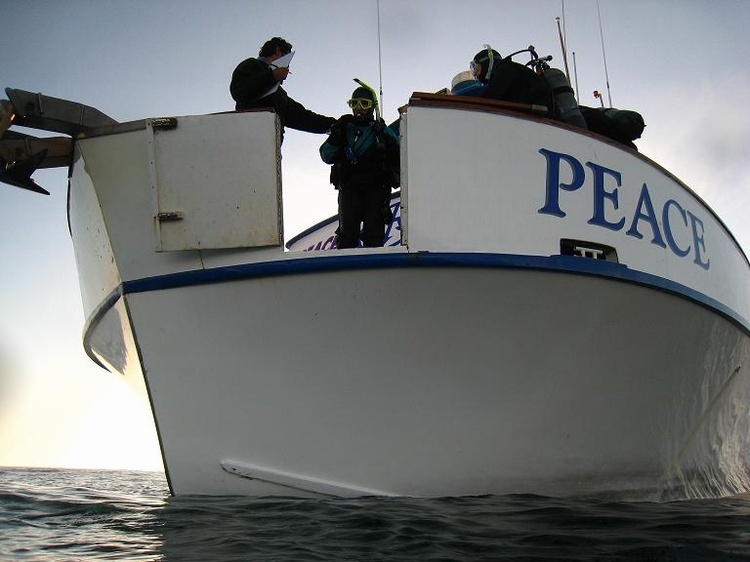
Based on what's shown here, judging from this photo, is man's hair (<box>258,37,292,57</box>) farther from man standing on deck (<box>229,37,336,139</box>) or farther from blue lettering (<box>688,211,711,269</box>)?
blue lettering (<box>688,211,711,269</box>)

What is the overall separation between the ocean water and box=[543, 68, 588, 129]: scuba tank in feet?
7.20

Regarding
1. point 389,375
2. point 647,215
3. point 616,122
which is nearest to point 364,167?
point 389,375

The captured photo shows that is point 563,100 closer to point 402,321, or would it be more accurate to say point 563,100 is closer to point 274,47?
point 274,47

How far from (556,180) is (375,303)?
1.12 m

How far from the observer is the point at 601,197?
409cm

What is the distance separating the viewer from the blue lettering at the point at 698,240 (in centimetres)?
470

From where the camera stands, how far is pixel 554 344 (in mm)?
3883

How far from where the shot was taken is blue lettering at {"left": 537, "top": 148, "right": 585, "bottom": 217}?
12.8 feet

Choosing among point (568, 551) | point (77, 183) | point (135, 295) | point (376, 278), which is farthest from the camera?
point (77, 183)

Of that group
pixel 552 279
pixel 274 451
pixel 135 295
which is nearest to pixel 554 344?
pixel 552 279

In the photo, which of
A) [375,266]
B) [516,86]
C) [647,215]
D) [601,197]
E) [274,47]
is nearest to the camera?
[375,266]

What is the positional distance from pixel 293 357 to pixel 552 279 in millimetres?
1296

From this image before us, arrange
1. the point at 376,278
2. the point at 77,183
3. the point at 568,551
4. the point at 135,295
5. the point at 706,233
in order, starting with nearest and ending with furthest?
the point at 568,551 < the point at 376,278 < the point at 135,295 < the point at 77,183 < the point at 706,233

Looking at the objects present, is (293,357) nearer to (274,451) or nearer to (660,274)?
(274,451)
